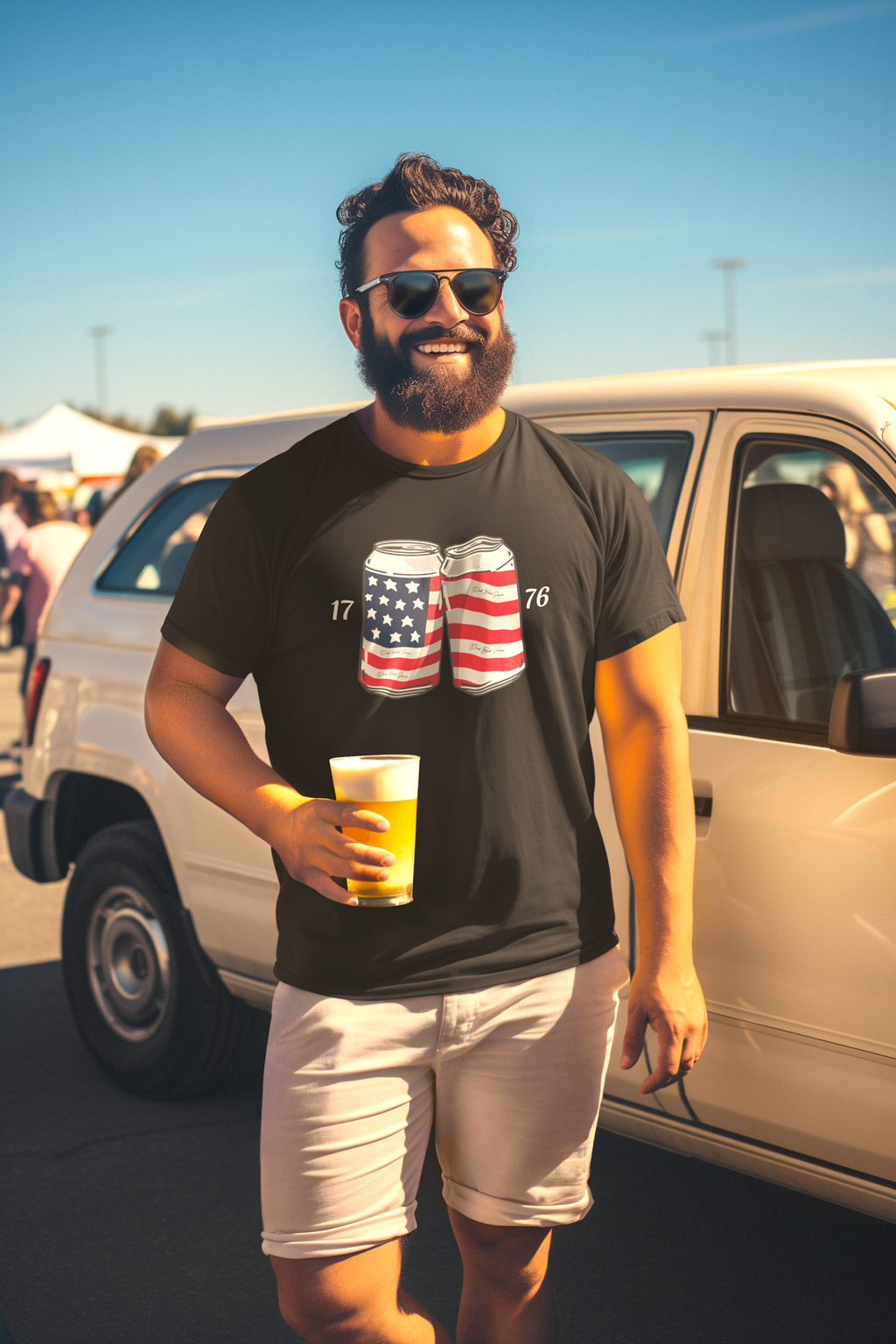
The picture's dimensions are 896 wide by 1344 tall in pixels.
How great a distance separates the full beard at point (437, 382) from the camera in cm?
201

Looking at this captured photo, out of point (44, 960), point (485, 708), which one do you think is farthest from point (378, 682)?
point (44, 960)

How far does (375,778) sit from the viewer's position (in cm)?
187

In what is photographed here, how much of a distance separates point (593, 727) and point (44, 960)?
349 cm

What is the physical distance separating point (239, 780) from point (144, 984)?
238cm

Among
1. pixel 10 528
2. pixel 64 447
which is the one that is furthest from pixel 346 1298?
pixel 64 447

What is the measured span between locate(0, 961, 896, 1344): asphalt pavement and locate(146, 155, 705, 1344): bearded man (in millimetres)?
1060

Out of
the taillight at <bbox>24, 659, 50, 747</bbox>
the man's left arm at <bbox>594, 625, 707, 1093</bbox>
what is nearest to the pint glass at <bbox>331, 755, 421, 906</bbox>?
the man's left arm at <bbox>594, 625, 707, 1093</bbox>

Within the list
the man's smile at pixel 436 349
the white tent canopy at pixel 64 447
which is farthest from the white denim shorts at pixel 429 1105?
the white tent canopy at pixel 64 447

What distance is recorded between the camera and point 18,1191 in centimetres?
361

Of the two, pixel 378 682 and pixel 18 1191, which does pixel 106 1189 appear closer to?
pixel 18 1191

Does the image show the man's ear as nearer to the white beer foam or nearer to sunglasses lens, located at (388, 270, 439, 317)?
sunglasses lens, located at (388, 270, 439, 317)

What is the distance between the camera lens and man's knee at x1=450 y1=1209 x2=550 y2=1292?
2131 millimetres

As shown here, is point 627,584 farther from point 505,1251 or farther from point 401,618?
point 505,1251

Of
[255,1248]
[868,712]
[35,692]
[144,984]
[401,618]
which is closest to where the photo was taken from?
[401,618]
